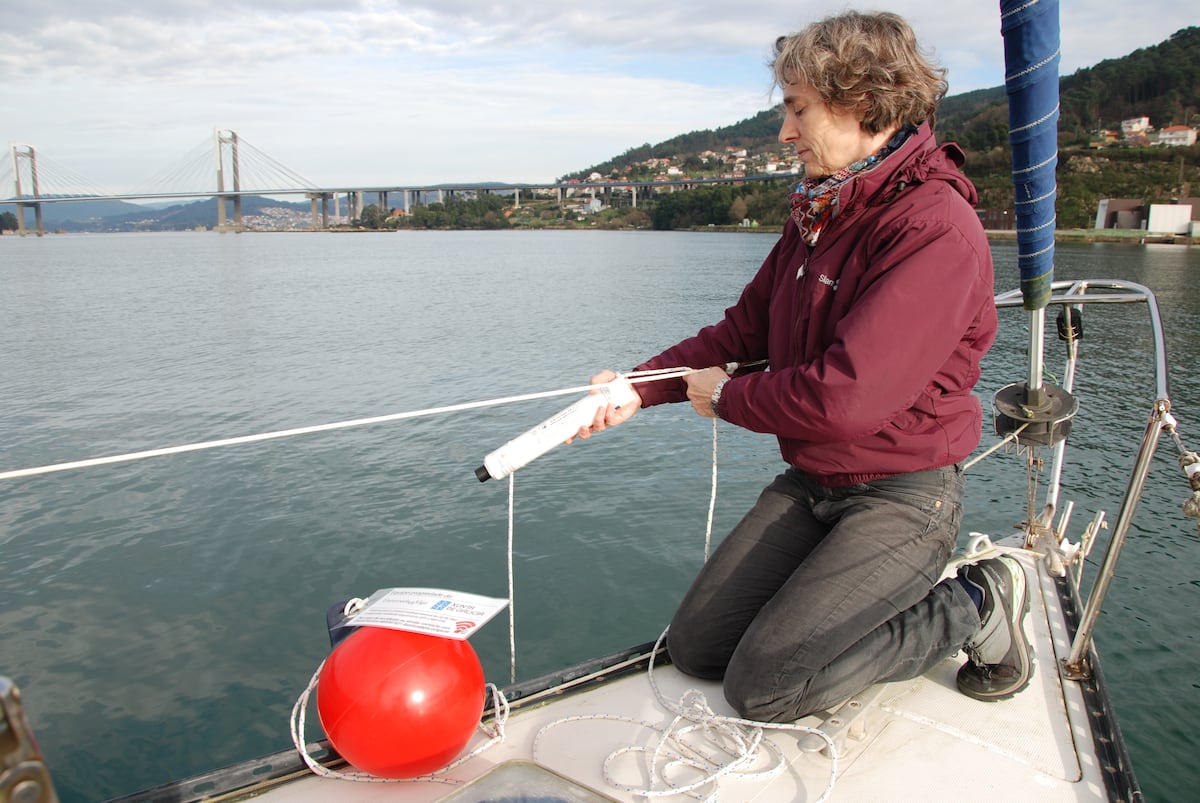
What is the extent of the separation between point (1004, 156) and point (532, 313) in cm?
6781

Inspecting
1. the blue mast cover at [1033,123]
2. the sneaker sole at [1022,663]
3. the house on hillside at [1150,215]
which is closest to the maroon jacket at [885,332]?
the blue mast cover at [1033,123]

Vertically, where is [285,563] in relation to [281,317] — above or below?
below

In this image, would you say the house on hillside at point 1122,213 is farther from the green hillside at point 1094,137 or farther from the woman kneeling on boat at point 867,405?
the woman kneeling on boat at point 867,405

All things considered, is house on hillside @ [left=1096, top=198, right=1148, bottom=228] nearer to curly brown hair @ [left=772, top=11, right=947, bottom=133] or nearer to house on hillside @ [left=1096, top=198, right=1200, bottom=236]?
house on hillside @ [left=1096, top=198, right=1200, bottom=236]

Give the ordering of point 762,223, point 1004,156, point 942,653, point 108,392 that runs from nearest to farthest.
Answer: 1. point 942,653
2. point 108,392
3. point 1004,156
4. point 762,223

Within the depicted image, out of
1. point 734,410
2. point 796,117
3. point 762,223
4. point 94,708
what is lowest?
point 94,708

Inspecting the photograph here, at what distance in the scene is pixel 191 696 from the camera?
13.9 ft

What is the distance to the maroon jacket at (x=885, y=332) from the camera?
7.00ft

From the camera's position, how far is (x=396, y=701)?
198cm

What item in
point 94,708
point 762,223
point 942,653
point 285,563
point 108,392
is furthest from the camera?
point 762,223

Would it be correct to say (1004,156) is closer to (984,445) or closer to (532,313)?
(532,313)

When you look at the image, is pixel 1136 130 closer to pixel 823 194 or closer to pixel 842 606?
pixel 823 194

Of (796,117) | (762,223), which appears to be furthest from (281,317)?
(762,223)

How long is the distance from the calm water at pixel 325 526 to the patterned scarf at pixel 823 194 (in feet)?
10.1
